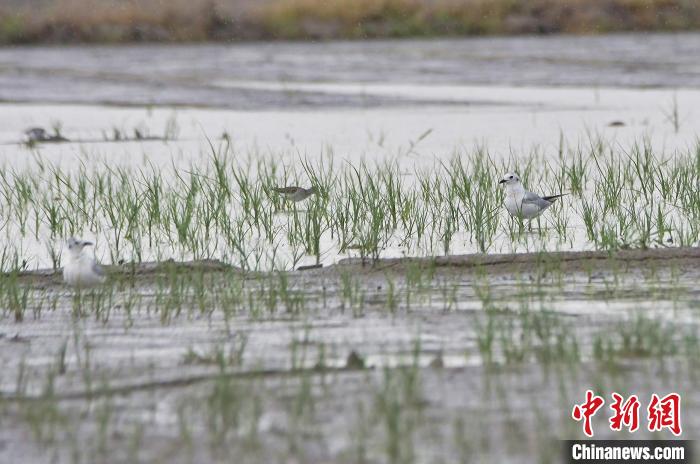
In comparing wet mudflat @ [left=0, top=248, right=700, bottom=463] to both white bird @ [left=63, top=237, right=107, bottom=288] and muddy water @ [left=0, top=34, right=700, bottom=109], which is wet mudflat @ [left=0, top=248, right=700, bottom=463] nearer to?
white bird @ [left=63, top=237, right=107, bottom=288]

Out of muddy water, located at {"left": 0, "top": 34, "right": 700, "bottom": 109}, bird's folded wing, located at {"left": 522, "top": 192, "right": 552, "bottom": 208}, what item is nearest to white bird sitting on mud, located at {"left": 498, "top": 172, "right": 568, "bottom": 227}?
bird's folded wing, located at {"left": 522, "top": 192, "right": 552, "bottom": 208}

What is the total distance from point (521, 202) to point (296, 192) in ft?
4.35

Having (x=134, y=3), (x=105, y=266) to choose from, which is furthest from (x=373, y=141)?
(x=134, y=3)

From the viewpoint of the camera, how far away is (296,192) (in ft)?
24.2

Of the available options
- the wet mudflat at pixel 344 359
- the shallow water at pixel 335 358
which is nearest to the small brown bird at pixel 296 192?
the shallow water at pixel 335 358

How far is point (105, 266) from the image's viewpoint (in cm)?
627

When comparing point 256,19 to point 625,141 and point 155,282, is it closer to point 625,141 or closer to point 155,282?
point 625,141

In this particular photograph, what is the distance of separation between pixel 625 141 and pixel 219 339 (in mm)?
6621

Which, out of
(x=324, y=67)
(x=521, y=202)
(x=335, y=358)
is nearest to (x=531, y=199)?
(x=521, y=202)

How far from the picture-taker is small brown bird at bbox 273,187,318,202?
7359mm

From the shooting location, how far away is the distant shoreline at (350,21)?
27.5 m

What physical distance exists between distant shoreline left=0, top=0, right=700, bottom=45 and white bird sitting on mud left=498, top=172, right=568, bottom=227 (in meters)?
20.6

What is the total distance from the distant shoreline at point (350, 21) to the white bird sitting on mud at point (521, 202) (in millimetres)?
20569

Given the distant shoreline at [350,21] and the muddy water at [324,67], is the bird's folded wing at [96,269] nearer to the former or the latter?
the muddy water at [324,67]
